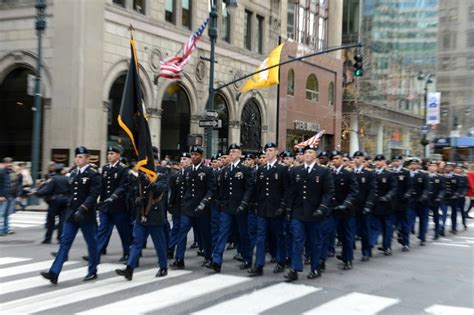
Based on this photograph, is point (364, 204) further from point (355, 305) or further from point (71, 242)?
point (71, 242)

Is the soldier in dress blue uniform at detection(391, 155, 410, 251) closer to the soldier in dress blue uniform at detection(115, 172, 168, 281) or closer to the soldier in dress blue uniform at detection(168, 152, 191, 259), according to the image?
the soldier in dress blue uniform at detection(168, 152, 191, 259)

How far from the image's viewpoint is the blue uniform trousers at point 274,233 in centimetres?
898

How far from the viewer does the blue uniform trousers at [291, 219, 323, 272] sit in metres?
8.62

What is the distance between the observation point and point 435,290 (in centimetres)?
838

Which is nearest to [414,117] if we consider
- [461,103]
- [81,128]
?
[461,103]

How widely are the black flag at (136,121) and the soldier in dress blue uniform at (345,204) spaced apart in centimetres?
347

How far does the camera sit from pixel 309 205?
880 centimetres

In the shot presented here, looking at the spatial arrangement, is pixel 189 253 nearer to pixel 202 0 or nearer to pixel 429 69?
pixel 202 0

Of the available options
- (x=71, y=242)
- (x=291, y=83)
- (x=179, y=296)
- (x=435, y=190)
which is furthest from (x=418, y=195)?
(x=291, y=83)

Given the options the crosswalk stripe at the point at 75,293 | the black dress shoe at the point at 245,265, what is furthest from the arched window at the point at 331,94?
the crosswalk stripe at the point at 75,293

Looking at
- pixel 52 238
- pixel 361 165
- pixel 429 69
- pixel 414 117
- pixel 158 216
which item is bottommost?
pixel 52 238

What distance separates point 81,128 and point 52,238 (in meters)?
11.7

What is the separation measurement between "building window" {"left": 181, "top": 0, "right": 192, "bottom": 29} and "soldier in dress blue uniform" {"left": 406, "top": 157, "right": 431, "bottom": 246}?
19.3m

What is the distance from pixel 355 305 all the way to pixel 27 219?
42.3 feet
